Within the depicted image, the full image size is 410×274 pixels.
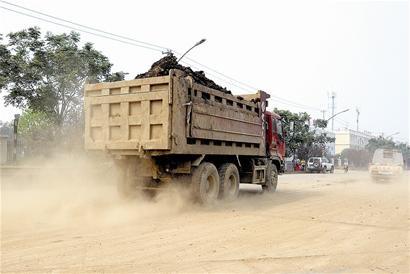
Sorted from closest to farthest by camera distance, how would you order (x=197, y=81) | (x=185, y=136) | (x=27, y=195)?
(x=185, y=136)
(x=197, y=81)
(x=27, y=195)

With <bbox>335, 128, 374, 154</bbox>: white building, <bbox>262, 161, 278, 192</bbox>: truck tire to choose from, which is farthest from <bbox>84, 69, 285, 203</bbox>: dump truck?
<bbox>335, 128, 374, 154</bbox>: white building

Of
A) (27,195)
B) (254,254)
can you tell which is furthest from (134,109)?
(254,254)

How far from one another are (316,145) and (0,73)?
1642 inches

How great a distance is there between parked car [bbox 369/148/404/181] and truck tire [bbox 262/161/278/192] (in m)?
12.9

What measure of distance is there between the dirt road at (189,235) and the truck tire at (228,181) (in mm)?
379

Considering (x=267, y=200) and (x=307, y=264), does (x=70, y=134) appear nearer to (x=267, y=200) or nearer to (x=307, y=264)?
(x=267, y=200)

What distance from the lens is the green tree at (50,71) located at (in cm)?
1978

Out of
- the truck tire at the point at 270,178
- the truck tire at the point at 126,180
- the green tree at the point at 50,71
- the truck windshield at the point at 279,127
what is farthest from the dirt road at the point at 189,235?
the green tree at the point at 50,71

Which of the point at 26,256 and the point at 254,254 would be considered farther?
the point at 254,254

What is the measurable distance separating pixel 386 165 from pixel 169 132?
19.9 metres

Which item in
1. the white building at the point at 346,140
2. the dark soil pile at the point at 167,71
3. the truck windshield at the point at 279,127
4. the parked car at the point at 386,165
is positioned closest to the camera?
the dark soil pile at the point at 167,71

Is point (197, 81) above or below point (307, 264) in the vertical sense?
above

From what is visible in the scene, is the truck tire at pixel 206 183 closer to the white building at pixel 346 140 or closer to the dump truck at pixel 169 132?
the dump truck at pixel 169 132

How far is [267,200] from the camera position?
12.9 m
